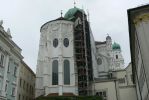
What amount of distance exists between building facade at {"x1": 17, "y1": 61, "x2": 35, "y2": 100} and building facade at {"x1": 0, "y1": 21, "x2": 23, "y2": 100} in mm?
5632

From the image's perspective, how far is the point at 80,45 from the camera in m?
50.6

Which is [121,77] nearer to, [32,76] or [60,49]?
[60,49]

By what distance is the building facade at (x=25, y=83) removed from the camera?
4545 cm

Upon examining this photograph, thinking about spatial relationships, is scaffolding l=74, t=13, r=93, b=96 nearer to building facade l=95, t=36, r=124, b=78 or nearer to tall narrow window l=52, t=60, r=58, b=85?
tall narrow window l=52, t=60, r=58, b=85

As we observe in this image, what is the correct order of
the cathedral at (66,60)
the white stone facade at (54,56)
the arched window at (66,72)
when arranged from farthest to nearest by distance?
the arched window at (66,72), the cathedral at (66,60), the white stone facade at (54,56)

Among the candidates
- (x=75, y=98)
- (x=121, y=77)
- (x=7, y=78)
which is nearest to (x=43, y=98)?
(x=75, y=98)

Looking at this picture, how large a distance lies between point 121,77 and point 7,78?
1052 inches

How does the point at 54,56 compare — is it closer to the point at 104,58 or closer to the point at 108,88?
the point at 108,88

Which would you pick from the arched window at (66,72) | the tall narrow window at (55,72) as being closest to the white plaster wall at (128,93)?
the arched window at (66,72)

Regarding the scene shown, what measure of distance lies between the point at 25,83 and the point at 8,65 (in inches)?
546

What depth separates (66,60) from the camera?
4809 centimetres

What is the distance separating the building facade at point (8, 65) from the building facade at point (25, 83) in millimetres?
5632

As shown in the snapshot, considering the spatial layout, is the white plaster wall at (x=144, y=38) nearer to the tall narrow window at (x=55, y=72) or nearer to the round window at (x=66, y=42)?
the tall narrow window at (x=55, y=72)

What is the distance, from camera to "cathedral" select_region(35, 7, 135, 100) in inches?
1813
